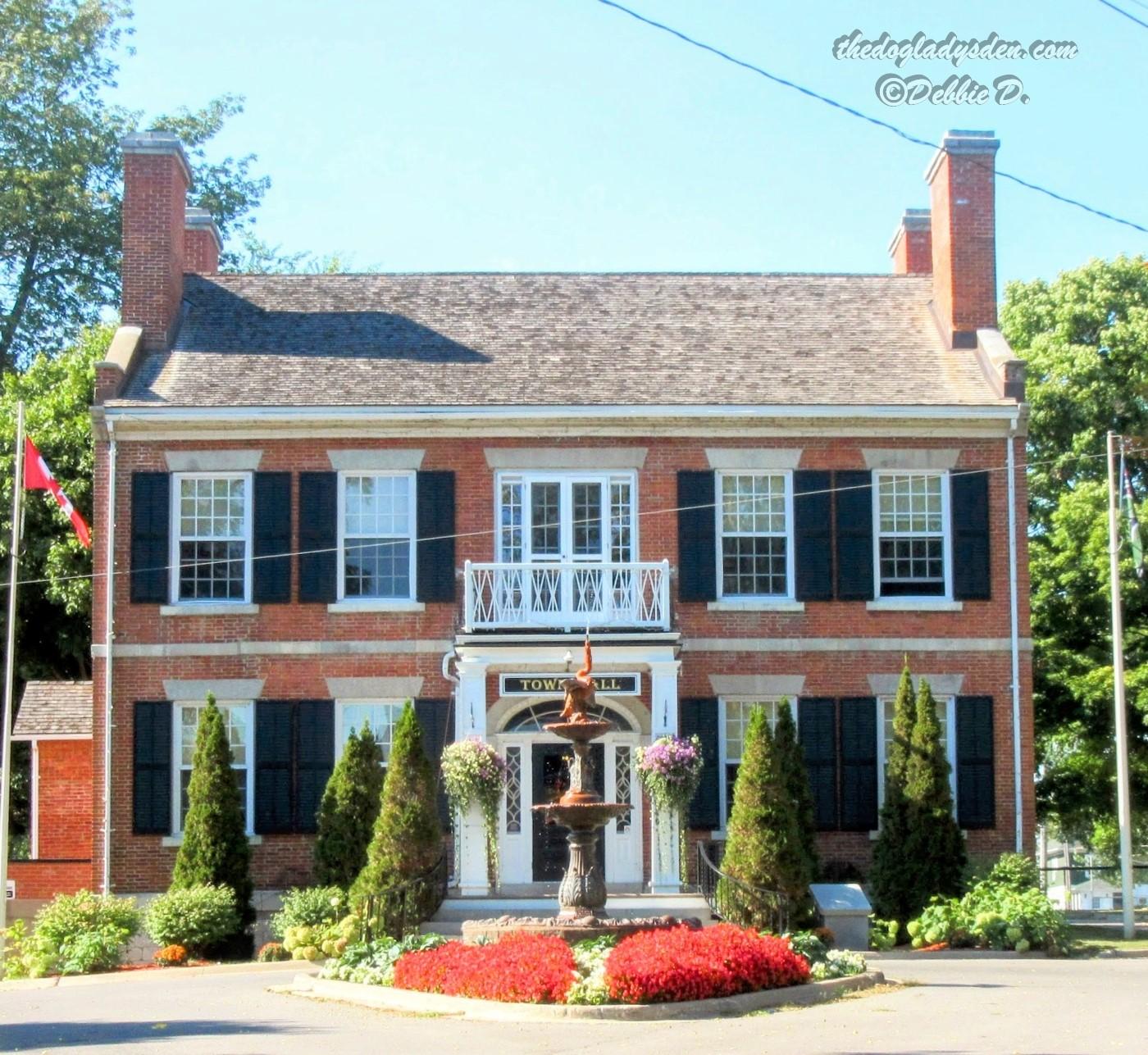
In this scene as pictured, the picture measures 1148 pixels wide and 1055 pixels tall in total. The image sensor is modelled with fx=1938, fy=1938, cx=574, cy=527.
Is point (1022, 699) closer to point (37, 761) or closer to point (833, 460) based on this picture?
point (833, 460)

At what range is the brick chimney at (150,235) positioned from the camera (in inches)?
1082

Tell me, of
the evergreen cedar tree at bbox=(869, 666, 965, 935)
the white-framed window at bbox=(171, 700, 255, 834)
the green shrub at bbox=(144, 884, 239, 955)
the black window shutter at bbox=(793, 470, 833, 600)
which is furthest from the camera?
the black window shutter at bbox=(793, 470, 833, 600)

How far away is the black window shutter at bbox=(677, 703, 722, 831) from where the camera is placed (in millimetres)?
25703

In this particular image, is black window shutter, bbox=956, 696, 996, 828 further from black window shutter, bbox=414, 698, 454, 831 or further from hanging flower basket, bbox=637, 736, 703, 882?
black window shutter, bbox=414, 698, 454, 831

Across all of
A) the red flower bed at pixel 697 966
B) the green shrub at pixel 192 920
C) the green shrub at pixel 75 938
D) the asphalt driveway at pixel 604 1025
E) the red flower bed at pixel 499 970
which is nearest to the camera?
the asphalt driveway at pixel 604 1025

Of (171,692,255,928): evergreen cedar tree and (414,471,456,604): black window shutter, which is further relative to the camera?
(414,471,456,604): black window shutter

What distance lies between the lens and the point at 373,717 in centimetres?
2606

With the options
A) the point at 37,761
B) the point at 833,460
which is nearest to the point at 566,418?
the point at 833,460

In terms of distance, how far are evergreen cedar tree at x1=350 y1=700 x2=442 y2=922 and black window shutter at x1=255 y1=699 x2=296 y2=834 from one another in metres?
2.33

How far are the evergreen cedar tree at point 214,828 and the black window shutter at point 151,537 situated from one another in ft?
7.36

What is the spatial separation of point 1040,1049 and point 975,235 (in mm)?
16020

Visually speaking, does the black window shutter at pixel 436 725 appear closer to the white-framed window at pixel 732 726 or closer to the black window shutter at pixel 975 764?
the white-framed window at pixel 732 726

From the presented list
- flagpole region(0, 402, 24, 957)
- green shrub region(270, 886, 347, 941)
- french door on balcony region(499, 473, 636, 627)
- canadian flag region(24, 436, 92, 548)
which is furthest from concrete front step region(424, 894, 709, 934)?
canadian flag region(24, 436, 92, 548)

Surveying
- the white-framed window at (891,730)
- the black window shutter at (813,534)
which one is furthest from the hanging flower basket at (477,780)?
the white-framed window at (891,730)
